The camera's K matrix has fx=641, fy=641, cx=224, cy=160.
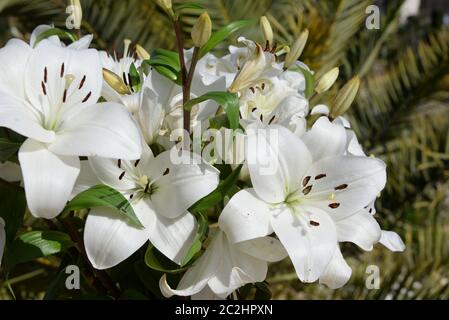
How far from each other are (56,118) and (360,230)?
0.99ft

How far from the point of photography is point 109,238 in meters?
0.56

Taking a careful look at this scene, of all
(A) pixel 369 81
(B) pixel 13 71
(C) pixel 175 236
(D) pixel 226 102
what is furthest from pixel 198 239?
(A) pixel 369 81

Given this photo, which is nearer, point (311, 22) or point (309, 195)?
point (309, 195)

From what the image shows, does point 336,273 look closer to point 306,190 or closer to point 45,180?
point 306,190

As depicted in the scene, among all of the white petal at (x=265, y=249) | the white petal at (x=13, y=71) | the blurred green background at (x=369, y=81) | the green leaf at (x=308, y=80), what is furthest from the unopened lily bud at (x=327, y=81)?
the blurred green background at (x=369, y=81)

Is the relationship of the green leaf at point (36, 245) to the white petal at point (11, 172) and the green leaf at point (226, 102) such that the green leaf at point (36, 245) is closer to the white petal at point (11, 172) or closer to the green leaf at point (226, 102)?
the white petal at point (11, 172)

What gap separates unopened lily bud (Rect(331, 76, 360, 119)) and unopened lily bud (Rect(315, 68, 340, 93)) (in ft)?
0.13

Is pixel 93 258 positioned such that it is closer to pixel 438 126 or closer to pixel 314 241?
pixel 314 241

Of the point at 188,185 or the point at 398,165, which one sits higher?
the point at 188,185

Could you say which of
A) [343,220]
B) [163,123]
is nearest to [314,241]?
[343,220]

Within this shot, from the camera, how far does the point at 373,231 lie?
605 mm

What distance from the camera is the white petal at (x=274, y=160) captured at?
1.87 feet

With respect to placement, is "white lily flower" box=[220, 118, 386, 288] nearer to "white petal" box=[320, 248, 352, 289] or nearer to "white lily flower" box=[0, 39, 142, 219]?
"white petal" box=[320, 248, 352, 289]
